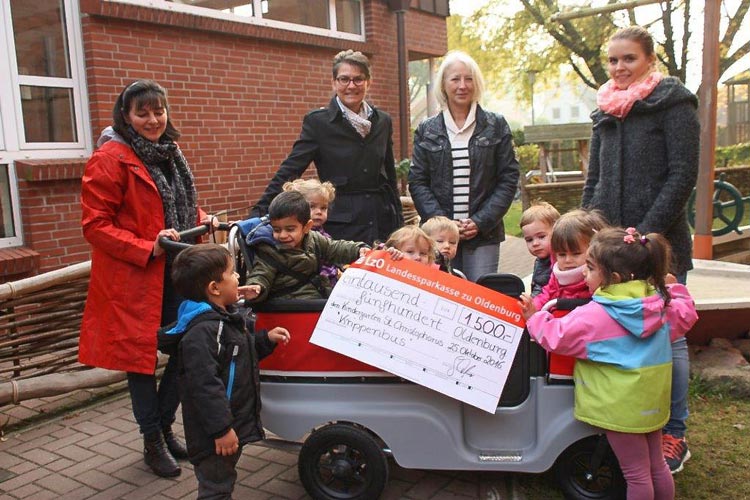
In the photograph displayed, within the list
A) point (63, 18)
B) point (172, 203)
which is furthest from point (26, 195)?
point (172, 203)

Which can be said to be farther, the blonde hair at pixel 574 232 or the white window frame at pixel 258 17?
the white window frame at pixel 258 17

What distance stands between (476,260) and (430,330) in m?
1.09

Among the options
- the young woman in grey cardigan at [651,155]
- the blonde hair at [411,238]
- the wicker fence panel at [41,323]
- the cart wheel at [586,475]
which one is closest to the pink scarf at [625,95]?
the young woman in grey cardigan at [651,155]

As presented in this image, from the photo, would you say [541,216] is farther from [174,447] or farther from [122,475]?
[122,475]

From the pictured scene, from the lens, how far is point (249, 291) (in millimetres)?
2869

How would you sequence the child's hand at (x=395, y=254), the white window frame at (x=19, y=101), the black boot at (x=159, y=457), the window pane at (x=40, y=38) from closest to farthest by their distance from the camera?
the child's hand at (x=395, y=254) < the black boot at (x=159, y=457) < the white window frame at (x=19, y=101) < the window pane at (x=40, y=38)

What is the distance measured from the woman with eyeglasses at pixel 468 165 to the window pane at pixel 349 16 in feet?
18.6

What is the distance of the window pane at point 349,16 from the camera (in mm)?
9062

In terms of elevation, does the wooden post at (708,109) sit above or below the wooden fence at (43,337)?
above

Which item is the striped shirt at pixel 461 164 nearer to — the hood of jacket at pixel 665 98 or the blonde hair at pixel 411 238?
the blonde hair at pixel 411 238

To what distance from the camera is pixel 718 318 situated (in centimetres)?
462

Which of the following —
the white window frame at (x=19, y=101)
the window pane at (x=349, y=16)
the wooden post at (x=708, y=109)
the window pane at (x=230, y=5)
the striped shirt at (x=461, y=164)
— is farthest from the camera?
the window pane at (x=349, y=16)

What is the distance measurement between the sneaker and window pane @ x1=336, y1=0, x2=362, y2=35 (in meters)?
7.13

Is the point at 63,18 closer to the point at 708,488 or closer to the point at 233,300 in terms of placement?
the point at 233,300
